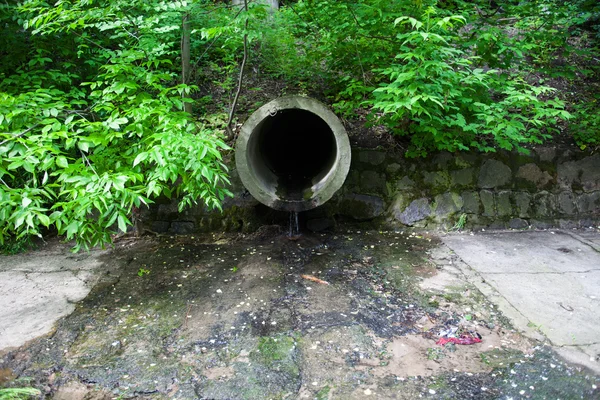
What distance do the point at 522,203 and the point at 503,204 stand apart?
220 mm

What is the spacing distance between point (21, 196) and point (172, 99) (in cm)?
127

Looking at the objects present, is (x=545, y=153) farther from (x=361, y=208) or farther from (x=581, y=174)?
(x=361, y=208)

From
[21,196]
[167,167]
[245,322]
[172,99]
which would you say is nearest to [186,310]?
[245,322]

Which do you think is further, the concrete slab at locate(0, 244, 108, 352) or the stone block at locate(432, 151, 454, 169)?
the stone block at locate(432, 151, 454, 169)

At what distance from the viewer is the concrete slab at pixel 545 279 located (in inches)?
104

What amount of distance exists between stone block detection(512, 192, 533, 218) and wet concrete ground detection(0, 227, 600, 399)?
1.53m

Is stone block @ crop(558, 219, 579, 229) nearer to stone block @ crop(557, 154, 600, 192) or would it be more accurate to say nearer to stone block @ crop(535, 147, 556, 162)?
stone block @ crop(557, 154, 600, 192)

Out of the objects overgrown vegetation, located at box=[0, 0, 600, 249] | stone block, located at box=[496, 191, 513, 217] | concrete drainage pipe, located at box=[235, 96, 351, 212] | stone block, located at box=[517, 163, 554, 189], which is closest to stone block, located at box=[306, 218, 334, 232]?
concrete drainage pipe, located at box=[235, 96, 351, 212]

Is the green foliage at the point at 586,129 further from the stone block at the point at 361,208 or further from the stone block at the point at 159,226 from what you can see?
the stone block at the point at 159,226

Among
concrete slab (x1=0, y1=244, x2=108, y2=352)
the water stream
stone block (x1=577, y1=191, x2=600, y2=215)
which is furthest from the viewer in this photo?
stone block (x1=577, y1=191, x2=600, y2=215)

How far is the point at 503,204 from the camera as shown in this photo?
15.5 feet

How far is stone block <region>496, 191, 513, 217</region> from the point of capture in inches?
186

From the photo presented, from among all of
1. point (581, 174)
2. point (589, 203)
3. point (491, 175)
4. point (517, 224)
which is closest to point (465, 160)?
point (491, 175)

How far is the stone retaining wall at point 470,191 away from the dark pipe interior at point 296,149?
38 cm
